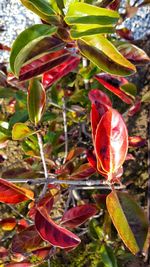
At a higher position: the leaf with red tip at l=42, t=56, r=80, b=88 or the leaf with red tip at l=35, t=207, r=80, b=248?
the leaf with red tip at l=42, t=56, r=80, b=88

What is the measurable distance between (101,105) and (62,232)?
28 centimetres

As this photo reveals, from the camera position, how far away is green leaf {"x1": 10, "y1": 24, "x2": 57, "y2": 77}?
0.80 meters

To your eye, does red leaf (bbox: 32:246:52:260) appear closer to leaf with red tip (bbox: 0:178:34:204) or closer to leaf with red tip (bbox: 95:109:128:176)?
leaf with red tip (bbox: 0:178:34:204)

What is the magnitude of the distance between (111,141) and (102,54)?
172 millimetres

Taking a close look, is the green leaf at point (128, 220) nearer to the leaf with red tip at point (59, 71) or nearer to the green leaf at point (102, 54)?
the green leaf at point (102, 54)

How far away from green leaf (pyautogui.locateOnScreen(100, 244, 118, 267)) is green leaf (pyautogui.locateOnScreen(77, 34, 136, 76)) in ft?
1.79

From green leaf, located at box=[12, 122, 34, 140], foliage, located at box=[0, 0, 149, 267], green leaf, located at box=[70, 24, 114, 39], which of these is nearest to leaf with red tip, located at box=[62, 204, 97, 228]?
foliage, located at box=[0, 0, 149, 267]

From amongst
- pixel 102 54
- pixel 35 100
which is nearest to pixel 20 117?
pixel 35 100

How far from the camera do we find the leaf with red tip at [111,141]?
2.77ft

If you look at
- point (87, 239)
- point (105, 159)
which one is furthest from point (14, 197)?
point (87, 239)

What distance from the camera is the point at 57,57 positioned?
1.00 metres

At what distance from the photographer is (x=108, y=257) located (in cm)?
118

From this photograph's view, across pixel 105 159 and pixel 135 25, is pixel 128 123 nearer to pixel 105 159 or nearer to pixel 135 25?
pixel 135 25

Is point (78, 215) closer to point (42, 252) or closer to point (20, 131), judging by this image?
point (42, 252)
